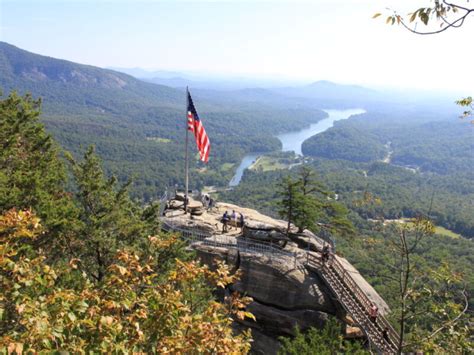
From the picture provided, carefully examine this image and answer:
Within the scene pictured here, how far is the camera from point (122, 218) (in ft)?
57.4

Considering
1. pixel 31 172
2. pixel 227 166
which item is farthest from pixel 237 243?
pixel 227 166

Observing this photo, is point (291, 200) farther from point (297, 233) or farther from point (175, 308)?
point (175, 308)

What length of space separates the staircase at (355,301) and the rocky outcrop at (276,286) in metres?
0.59

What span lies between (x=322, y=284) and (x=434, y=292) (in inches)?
468

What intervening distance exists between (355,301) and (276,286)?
4.25 metres

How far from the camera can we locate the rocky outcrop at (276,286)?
786 inches

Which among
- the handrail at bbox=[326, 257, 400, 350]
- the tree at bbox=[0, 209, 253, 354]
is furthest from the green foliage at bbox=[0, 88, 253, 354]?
the handrail at bbox=[326, 257, 400, 350]

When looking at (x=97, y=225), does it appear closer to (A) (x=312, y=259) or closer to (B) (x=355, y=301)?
(A) (x=312, y=259)

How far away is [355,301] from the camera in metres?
19.3

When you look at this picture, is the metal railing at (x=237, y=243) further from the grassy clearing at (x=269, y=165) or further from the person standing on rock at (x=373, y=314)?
the grassy clearing at (x=269, y=165)

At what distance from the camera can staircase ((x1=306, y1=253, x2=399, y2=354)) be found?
17609 mm

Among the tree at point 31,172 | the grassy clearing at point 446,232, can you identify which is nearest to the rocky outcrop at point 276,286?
the tree at point 31,172

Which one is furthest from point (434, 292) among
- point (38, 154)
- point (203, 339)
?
point (38, 154)

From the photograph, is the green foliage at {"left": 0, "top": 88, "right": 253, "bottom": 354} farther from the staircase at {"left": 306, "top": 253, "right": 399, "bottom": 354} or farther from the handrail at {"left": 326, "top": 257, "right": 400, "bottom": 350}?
the handrail at {"left": 326, "top": 257, "right": 400, "bottom": 350}
